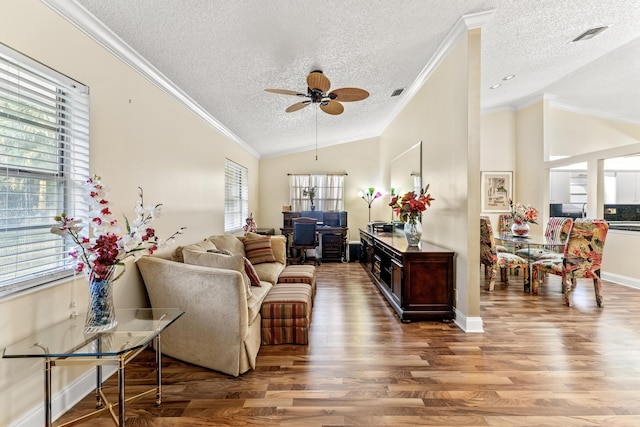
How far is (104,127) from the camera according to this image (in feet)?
7.52

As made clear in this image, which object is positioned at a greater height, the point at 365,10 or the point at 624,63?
the point at 624,63

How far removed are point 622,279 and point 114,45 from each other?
7421 mm

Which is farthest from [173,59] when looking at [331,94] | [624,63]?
[624,63]

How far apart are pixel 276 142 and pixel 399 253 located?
4.14 meters

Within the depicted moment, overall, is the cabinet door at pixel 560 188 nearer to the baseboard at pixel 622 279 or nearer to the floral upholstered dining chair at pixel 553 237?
the floral upholstered dining chair at pixel 553 237

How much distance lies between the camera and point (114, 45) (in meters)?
2.32

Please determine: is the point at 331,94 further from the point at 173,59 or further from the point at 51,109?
the point at 51,109

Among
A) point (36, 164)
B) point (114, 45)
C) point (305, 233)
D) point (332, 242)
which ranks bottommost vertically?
point (332, 242)

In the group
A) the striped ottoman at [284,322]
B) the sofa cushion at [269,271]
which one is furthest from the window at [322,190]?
the striped ottoman at [284,322]

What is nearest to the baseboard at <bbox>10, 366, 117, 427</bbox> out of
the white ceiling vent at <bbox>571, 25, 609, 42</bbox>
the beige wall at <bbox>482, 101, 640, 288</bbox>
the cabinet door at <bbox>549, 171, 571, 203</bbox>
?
the white ceiling vent at <bbox>571, 25, 609, 42</bbox>

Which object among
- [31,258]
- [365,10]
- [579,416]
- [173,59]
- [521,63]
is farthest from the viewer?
[521,63]

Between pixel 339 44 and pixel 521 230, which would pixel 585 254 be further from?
pixel 339 44

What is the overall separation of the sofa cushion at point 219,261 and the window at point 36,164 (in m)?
0.92

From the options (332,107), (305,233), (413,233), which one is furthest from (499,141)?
(332,107)
